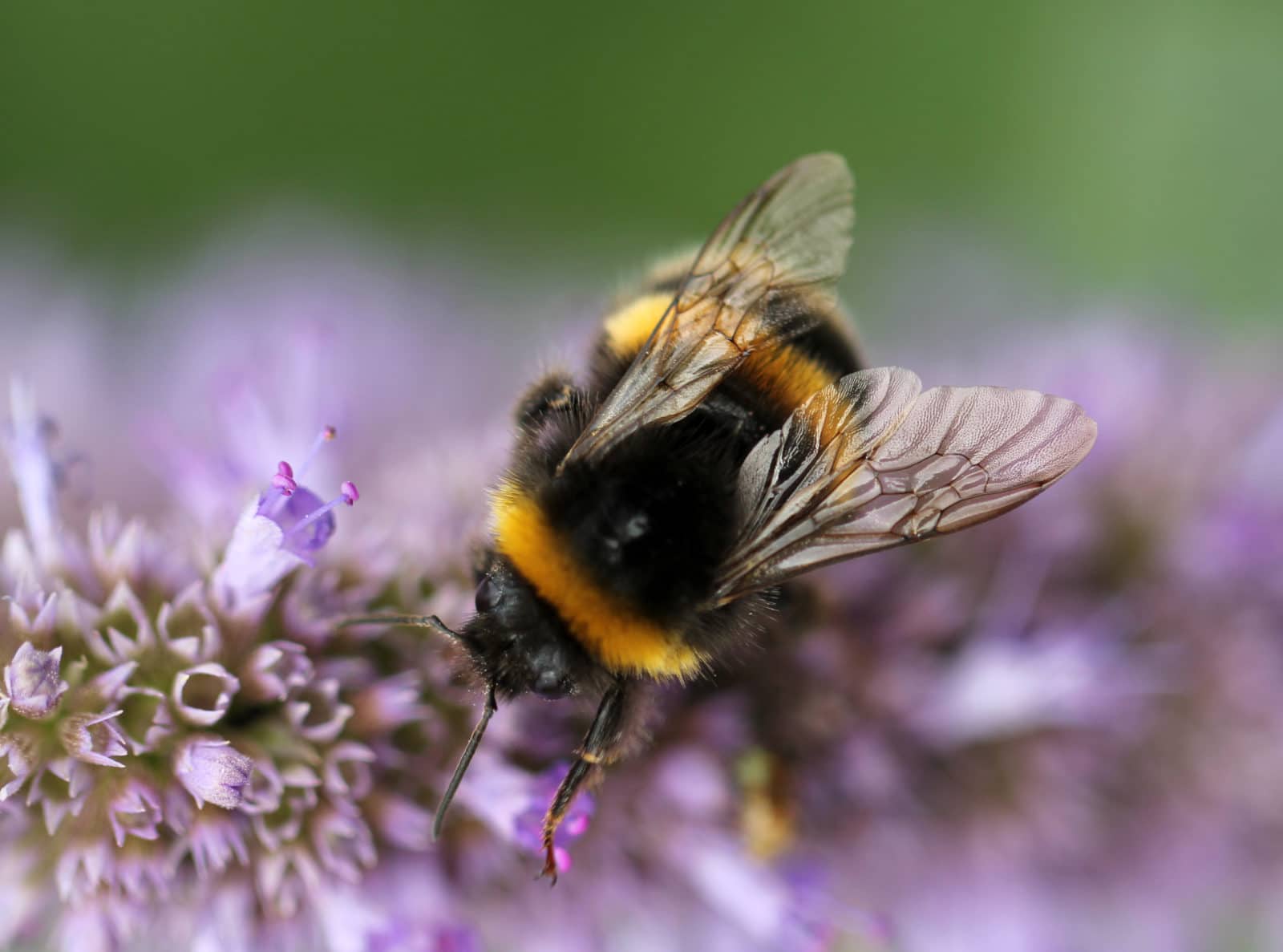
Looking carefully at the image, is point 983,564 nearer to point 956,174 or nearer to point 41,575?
point 41,575

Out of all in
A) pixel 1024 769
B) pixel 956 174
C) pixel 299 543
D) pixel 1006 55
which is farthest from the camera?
pixel 956 174

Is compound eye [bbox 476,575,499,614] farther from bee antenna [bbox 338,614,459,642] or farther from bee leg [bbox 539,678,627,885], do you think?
bee leg [bbox 539,678,627,885]

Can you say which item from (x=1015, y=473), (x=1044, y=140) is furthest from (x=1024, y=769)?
(x=1044, y=140)

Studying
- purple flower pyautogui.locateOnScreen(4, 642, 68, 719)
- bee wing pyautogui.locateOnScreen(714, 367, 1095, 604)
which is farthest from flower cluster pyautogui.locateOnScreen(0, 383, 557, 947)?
bee wing pyautogui.locateOnScreen(714, 367, 1095, 604)

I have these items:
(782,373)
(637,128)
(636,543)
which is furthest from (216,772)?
(637,128)

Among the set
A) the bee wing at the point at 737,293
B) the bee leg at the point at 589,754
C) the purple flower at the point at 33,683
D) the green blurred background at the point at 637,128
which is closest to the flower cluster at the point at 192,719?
the purple flower at the point at 33,683

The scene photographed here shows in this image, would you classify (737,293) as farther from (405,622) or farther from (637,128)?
(637,128)

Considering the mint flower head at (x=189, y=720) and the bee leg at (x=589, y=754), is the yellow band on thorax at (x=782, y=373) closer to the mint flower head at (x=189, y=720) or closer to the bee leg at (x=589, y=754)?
the bee leg at (x=589, y=754)
